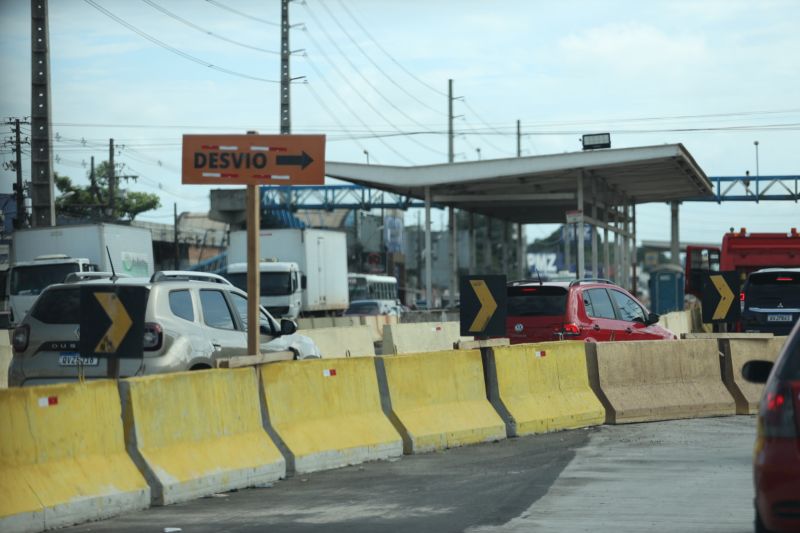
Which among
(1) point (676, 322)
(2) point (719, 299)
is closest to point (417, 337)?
(1) point (676, 322)

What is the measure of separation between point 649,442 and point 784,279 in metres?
12.3

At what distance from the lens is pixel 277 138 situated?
41.0 feet

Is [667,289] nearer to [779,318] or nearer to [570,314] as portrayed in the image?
[779,318]

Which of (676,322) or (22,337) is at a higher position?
(22,337)

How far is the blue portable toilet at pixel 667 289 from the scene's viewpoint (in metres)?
54.6

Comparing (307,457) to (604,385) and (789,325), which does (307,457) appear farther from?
(789,325)

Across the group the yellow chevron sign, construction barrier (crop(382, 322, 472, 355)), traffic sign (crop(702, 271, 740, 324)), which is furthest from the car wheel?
construction barrier (crop(382, 322, 472, 355))

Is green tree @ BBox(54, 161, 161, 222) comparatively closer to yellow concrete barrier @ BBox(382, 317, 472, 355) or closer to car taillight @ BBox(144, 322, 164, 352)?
yellow concrete barrier @ BBox(382, 317, 472, 355)

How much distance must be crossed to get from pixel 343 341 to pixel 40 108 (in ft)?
30.9

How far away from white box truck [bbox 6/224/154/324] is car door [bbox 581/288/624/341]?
1586cm

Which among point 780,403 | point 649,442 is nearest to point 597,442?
point 649,442

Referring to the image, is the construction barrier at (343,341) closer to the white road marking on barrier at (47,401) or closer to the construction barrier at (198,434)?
the construction barrier at (198,434)

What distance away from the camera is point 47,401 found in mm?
9062

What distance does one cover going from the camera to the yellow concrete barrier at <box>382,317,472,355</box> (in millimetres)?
30609
